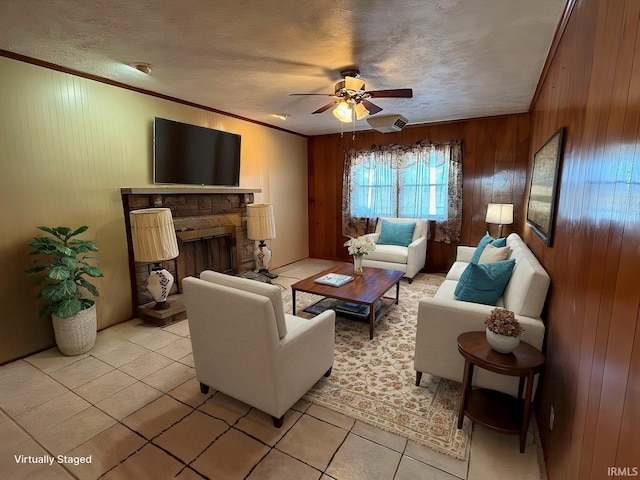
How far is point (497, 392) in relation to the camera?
196 cm

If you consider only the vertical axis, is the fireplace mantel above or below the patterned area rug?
above

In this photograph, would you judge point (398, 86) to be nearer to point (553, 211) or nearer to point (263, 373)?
point (553, 211)

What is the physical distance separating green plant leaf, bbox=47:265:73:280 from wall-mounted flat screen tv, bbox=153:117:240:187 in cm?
141

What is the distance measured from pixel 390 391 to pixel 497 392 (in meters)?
0.68

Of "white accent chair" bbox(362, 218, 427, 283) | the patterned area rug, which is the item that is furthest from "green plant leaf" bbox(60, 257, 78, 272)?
"white accent chair" bbox(362, 218, 427, 283)

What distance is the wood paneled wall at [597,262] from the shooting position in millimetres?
875

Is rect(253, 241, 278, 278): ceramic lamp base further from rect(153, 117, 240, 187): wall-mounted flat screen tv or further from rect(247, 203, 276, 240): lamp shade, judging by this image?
rect(153, 117, 240, 187): wall-mounted flat screen tv

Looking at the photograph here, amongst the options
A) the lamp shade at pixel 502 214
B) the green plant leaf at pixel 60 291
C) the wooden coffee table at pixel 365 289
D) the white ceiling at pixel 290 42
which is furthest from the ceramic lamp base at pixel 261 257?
the lamp shade at pixel 502 214

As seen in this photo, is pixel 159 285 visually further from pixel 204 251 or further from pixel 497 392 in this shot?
pixel 497 392

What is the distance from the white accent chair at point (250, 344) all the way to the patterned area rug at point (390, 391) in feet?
1.01

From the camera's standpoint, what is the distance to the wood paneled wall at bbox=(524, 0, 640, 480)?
87cm

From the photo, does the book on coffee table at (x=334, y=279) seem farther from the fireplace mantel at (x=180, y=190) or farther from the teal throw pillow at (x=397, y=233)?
the fireplace mantel at (x=180, y=190)

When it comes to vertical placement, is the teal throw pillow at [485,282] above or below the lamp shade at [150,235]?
below

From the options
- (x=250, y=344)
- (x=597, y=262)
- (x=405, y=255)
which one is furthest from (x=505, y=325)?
(x=405, y=255)
